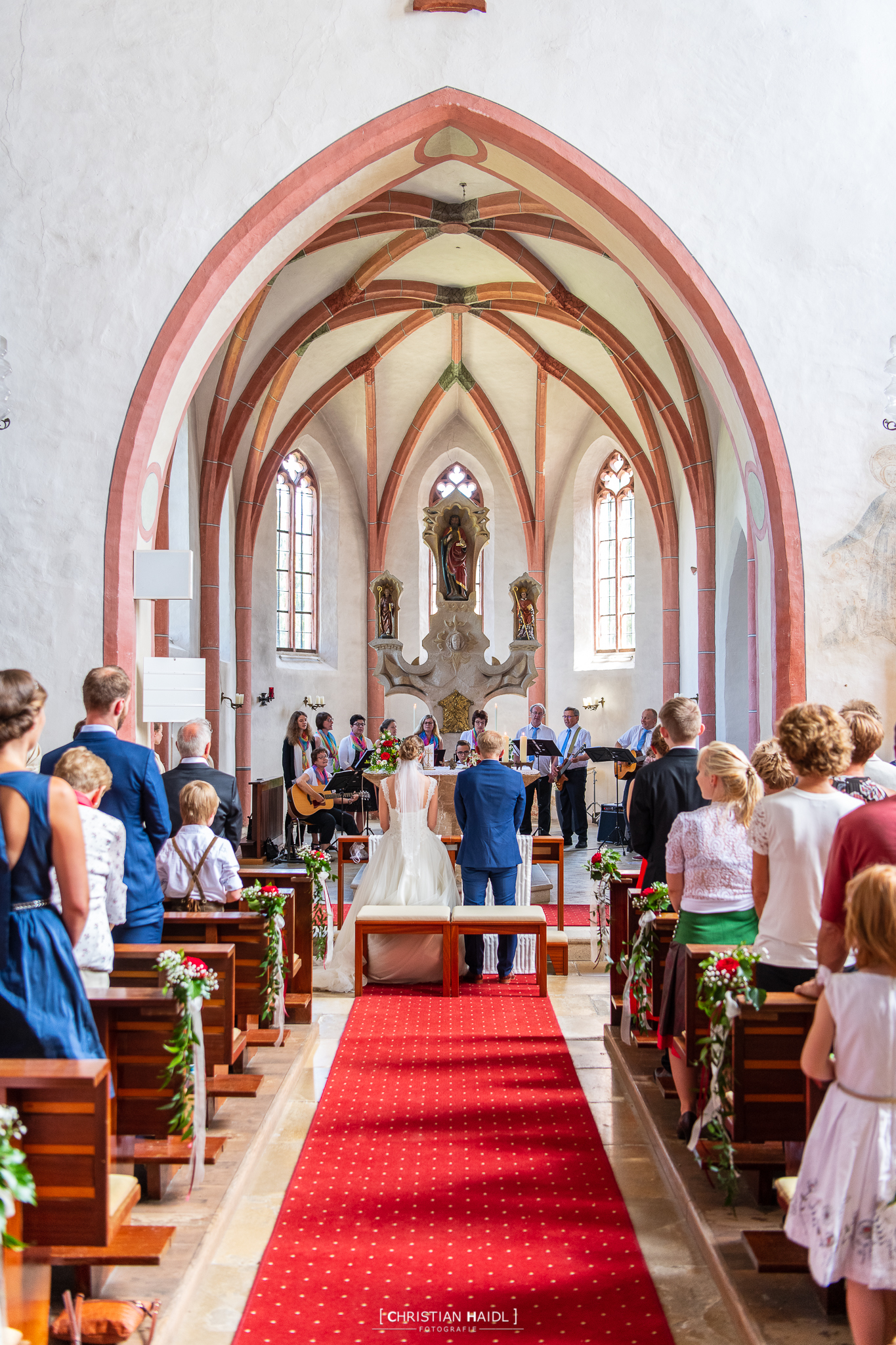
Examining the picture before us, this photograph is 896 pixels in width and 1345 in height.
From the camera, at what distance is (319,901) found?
6914 mm

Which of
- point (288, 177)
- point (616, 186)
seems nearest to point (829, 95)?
point (616, 186)

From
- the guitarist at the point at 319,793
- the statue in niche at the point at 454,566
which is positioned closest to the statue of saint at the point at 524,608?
the statue in niche at the point at 454,566

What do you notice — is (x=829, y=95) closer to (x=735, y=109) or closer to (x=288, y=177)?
(x=735, y=109)

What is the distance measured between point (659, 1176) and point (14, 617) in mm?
5723

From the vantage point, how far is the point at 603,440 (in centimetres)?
1845

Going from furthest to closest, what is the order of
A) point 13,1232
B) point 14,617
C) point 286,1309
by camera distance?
point 14,617, point 286,1309, point 13,1232

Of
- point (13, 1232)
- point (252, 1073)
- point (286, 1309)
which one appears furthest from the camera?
point (252, 1073)

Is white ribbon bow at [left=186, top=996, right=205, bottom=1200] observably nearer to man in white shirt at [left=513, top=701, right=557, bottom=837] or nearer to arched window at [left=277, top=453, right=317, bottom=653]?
man in white shirt at [left=513, top=701, right=557, bottom=837]

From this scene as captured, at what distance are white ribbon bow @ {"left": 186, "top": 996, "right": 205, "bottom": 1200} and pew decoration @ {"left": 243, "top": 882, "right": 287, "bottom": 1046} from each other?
1.28m

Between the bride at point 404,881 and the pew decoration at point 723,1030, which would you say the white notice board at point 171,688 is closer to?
the bride at point 404,881

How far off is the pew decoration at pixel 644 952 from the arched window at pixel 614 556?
13.4 metres

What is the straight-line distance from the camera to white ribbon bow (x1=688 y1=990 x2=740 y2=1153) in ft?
10.8

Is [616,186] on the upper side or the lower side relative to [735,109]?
lower

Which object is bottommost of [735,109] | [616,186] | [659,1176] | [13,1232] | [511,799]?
[659,1176]
